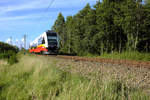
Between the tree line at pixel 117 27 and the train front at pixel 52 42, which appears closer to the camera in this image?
the tree line at pixel 117 27

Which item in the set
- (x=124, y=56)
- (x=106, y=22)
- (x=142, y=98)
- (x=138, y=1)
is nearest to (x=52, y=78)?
(x=142, y=98)

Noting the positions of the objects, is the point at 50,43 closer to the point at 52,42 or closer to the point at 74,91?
the point at 52,42

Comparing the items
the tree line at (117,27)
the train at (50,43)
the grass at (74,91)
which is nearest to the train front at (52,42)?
the train at (50,43)

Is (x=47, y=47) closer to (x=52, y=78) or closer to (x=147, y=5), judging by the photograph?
(x=147, y=5)

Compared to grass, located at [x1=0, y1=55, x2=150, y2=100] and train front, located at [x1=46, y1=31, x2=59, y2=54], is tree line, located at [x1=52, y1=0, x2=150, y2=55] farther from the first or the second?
grass, located at [x1=0, y1=55, x2=150, y2=100]

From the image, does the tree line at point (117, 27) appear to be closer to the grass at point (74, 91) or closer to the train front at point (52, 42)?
the train front at point (52, 42)

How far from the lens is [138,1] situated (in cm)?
1811

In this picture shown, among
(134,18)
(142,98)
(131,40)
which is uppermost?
(134,18)

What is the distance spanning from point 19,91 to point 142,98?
9.98ft

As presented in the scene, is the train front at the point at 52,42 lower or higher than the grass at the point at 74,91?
higher

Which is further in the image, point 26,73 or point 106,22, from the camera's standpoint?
point 106,22

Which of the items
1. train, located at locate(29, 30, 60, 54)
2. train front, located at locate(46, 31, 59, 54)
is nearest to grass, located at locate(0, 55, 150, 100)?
train, located at locate(29, 30, 60, 54)

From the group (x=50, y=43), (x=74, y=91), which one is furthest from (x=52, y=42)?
(x=74, y=91)

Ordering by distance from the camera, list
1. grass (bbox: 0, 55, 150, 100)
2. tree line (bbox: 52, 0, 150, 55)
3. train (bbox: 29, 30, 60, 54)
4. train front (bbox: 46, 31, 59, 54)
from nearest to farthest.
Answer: grass (bbox: 0, 55, 150, 100) → tree line (bbox: 52, 0, 150, 55) → train (bbox: 29, 30, 60, 54) → train front (bbox: 46, 31, 59, 54)
